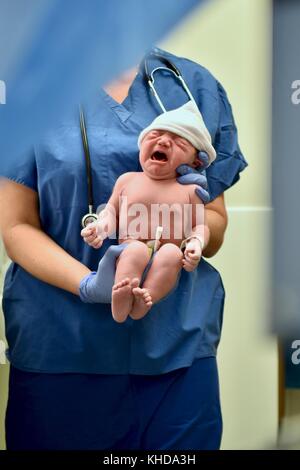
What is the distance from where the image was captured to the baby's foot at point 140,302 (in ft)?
3.46

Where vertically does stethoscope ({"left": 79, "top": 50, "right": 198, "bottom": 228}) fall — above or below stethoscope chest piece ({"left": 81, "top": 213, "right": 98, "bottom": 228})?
above

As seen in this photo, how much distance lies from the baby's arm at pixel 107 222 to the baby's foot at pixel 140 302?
0.10 m

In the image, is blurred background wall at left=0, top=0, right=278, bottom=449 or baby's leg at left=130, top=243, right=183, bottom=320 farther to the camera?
blurred background wall at left=0, top=0, right=278, bottom=449

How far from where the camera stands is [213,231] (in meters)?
1.17

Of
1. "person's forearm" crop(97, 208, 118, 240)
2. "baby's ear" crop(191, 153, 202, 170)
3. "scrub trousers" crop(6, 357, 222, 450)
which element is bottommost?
"scrub trousers" crop(6, 357, 222, 450)

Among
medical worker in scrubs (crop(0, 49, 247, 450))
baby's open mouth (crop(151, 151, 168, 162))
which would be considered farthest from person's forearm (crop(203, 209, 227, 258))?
baby's open mouth (crop(151, 151, 168, 162))

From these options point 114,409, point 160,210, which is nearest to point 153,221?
→ point 160,210

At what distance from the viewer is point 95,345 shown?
1151 mm

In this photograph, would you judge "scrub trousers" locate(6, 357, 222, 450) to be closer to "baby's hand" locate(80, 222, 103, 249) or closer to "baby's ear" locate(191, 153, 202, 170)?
"baby's hand" locate(80, 222, 103, 249)

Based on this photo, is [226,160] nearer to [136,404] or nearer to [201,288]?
[201,288]

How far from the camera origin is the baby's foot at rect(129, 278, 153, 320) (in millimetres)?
1055

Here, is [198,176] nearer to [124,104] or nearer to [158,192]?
[158,192]

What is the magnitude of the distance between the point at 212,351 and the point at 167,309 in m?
0.12
